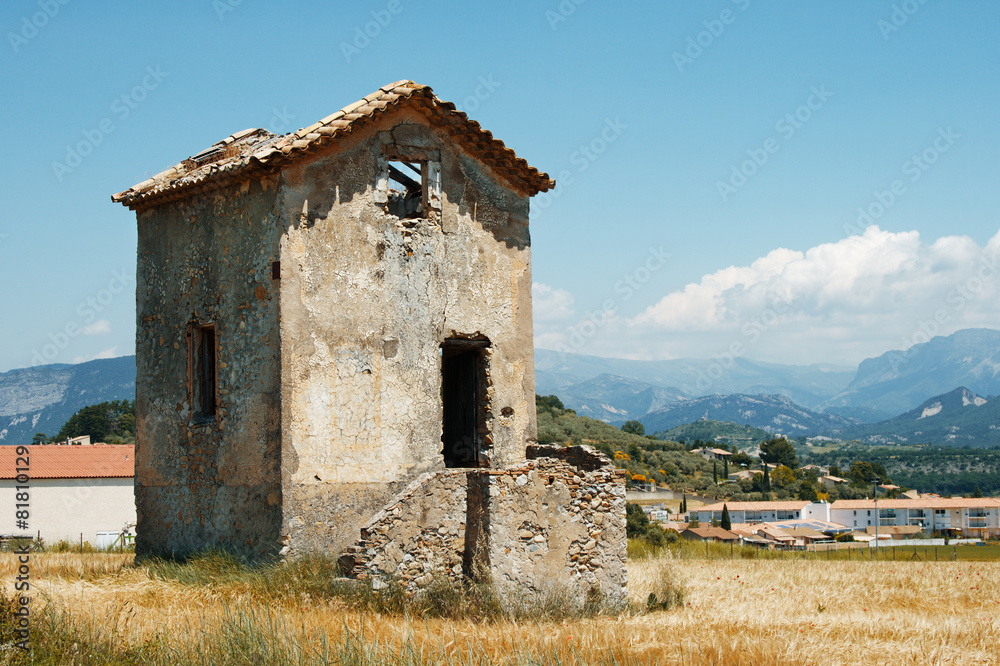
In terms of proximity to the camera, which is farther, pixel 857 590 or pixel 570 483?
pixel 857 590

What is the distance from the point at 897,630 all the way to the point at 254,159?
36.9 ft

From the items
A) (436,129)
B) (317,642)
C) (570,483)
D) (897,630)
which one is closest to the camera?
(317,642)

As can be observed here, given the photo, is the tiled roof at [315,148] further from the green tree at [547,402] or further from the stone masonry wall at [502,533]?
the green tree at [547,402]

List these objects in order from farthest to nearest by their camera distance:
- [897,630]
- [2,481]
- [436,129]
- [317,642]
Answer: [2,481], [436,129], [897,630], [317,642]

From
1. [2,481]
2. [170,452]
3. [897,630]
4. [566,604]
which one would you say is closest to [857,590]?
[897,630]

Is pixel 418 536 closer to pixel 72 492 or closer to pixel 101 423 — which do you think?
pixel 72 492

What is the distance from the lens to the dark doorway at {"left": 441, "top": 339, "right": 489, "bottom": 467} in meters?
15.2

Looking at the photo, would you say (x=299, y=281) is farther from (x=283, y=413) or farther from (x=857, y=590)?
(x=857, y=590)

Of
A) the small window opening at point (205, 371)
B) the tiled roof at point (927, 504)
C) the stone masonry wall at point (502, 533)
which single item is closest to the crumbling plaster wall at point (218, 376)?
the small window opening at point (205, 371)

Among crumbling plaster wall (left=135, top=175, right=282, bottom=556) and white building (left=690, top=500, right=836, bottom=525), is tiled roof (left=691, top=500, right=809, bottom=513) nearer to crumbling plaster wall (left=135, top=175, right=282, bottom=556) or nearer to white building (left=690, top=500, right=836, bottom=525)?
white building (left=690, top=500, right=836, bottom=525)

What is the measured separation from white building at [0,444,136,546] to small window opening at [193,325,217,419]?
35.6 metres

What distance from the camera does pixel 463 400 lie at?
667 inches

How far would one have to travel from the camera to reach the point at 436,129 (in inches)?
591

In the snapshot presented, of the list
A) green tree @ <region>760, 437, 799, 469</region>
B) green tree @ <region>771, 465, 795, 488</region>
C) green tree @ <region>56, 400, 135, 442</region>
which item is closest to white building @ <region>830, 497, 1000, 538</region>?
green tree @ <region>771, 465, 795, 488</region>
